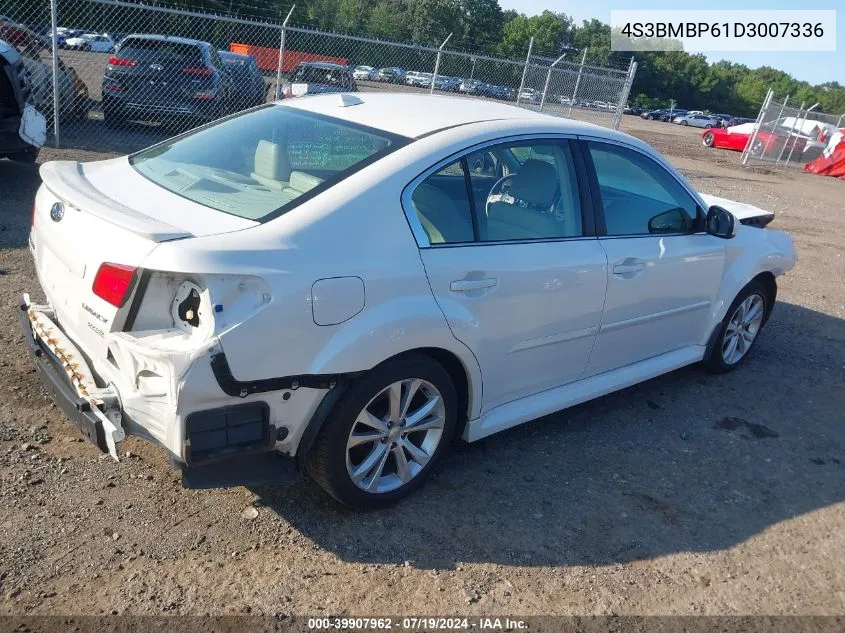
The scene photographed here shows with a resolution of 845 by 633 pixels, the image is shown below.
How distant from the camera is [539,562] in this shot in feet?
10.0

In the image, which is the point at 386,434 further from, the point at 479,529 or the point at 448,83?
the point at 448,83

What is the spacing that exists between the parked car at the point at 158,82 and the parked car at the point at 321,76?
1376 millimetres

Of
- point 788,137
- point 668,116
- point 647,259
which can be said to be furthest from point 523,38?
point 647,259

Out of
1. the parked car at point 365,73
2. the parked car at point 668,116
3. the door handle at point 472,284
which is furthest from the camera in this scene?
the parked car at point 668,116

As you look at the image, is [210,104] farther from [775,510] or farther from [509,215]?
[775,510]

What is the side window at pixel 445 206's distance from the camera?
3.09 metres

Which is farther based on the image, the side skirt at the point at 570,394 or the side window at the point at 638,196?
the side window at the point at 638,196

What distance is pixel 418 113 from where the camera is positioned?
140 inches

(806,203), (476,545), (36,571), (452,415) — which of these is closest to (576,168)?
(452,415)

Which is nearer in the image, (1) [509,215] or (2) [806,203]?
(1) [509,215]

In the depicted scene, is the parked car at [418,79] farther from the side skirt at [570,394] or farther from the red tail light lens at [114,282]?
the red tail light lens at [114,282]

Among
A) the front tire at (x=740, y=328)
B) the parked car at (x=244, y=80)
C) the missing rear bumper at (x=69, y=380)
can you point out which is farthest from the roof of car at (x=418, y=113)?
the parked car at (x=244, y=80)

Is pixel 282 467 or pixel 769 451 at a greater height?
pixel 282 467

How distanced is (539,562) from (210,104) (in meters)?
9.48
